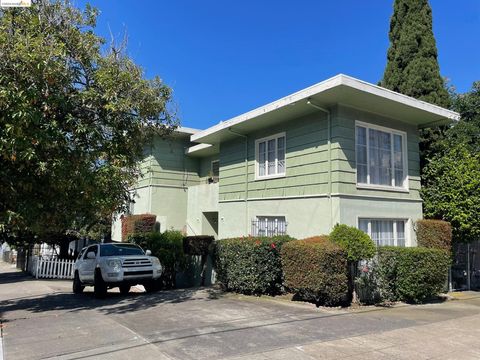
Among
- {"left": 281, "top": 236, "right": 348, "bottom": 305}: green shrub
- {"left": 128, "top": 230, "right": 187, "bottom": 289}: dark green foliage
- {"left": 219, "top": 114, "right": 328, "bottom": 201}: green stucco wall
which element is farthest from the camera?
{"left": 128, "top": 230, "right": 187, "bottom": 289}: dark green foliage

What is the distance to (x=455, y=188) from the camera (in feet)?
43.7

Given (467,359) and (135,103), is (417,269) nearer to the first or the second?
(467,359)

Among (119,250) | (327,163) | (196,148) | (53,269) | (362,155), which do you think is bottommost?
(53,269)

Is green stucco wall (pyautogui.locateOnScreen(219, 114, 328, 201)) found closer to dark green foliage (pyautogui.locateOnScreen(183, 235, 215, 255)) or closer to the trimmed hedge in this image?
dark green foliage (pyautogui.locateOnScreen(183, 235, 215, 255))

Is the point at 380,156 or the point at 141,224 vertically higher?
the point at 380,156

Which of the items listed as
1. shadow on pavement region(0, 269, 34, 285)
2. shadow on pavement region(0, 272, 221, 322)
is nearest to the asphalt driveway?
shadow on pavement region(0, 272, 221, 322)

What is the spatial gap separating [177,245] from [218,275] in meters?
2.89

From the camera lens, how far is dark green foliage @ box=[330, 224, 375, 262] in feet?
33.6

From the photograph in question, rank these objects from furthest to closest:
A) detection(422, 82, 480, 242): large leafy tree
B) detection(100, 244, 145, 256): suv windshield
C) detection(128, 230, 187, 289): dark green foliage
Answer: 1. detection(128, 230, 187, 289): dark green foliage
2. detection(100, 244, 145, 256): suv windshield
3. detection(422, 82, 480, 242): large leafy tree

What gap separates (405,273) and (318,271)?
2727 millimetres

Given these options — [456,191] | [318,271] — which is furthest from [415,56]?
[318,271]

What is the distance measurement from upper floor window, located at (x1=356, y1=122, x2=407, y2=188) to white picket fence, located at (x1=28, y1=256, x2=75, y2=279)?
49.3ft

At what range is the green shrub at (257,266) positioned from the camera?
11.5m

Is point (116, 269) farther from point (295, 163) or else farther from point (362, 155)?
point (362, 155)
